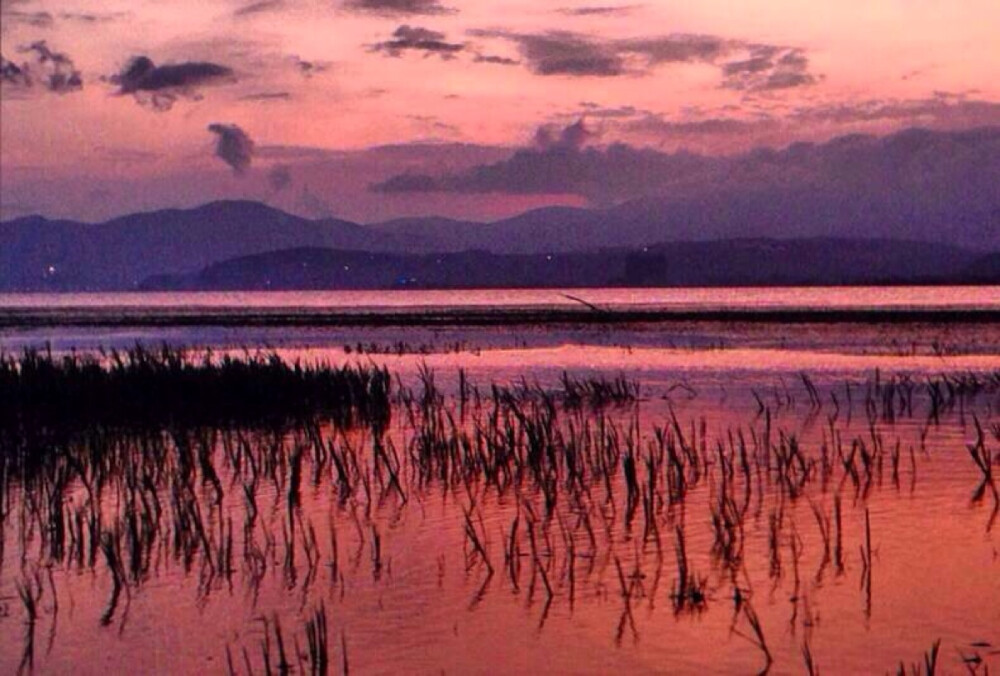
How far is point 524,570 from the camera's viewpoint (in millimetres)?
11945

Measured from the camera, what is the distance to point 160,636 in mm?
10242

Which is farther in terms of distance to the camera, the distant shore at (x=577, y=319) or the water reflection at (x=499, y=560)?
the distant shore at (x=577, y=319)

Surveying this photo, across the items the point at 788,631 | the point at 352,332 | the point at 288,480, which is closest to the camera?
the point at 788,631

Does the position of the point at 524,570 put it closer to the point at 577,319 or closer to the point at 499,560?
the point at 499,560

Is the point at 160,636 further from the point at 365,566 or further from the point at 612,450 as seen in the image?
the point at 612,450

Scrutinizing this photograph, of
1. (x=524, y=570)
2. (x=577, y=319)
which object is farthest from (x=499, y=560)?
(x=577, y=319)

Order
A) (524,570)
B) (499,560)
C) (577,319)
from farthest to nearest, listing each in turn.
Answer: (577,319)
(499,560)
(524,570)

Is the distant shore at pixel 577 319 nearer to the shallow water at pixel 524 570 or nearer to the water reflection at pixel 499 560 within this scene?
the water reflection at pixel 499 560

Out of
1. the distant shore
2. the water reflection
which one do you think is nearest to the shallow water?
the water reflection

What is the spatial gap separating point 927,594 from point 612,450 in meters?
8.19

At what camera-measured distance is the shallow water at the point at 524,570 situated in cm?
961

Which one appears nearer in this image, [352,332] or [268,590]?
[268,590]

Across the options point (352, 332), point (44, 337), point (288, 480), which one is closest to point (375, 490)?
point (288, 480)

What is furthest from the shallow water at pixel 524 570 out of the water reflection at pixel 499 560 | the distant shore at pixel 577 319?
the distant shore at pixel 577 319
